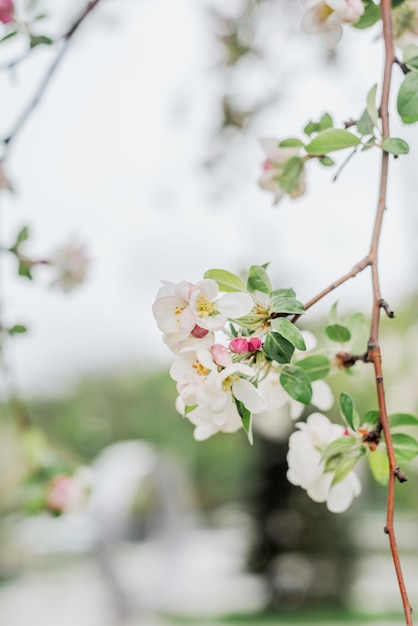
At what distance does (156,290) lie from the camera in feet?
1.32

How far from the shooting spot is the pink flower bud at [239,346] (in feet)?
1.30

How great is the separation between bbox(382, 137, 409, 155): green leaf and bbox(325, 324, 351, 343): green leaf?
121 mm

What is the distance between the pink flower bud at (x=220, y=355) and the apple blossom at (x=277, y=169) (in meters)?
0.24

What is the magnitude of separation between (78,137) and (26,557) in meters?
4.53

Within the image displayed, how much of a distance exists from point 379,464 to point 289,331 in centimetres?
14

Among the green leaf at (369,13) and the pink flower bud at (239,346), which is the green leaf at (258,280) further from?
the green leaf at (369,13)

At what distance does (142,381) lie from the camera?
11820 millimetres

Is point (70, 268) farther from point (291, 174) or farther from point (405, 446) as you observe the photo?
point (405, 446)

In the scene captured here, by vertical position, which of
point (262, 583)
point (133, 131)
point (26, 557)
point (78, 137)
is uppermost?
point (78, 137)

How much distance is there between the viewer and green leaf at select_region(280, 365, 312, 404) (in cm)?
44

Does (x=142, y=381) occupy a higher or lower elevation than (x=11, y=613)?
higher

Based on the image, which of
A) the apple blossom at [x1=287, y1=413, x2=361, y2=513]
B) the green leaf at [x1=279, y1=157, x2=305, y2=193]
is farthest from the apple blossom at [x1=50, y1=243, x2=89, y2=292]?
the apple blossom at [x1=287, y1=413, x2=361, y2=513]

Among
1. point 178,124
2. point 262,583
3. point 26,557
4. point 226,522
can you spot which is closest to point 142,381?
point 226,522

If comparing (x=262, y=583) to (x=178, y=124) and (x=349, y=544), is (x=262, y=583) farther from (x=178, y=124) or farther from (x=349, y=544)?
(x=178, y=124)
